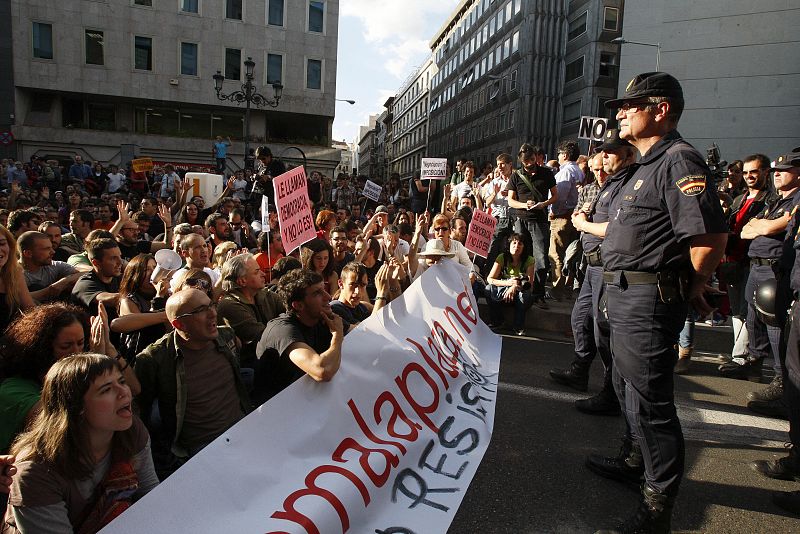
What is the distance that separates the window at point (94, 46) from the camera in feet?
103

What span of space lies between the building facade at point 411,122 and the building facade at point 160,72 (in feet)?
133

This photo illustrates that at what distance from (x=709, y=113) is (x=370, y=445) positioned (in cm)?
3650

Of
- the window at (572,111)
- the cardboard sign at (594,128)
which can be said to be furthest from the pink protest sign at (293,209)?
the window at (572,111)

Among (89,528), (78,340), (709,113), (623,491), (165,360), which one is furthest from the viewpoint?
(709,113)

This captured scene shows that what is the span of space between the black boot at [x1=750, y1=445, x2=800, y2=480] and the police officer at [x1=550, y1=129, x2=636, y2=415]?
1.04 m

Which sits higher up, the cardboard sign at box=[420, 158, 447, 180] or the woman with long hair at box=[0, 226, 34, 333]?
the cardboard sign at box=[420, 158, 447, 180]

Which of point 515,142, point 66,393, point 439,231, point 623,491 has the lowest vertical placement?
point 623,491

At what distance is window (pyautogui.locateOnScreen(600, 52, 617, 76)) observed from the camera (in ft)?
125

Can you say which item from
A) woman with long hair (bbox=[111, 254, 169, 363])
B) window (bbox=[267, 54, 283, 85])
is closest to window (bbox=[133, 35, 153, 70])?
window (bbox=[267, 54, 283, 85])

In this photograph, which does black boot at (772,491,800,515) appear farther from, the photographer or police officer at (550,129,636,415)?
the photographer

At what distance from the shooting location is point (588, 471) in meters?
3.31

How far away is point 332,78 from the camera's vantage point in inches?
1375

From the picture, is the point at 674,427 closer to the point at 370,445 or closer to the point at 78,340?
the point at 370,445

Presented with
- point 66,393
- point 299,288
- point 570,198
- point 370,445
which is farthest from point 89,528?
point 570,198
